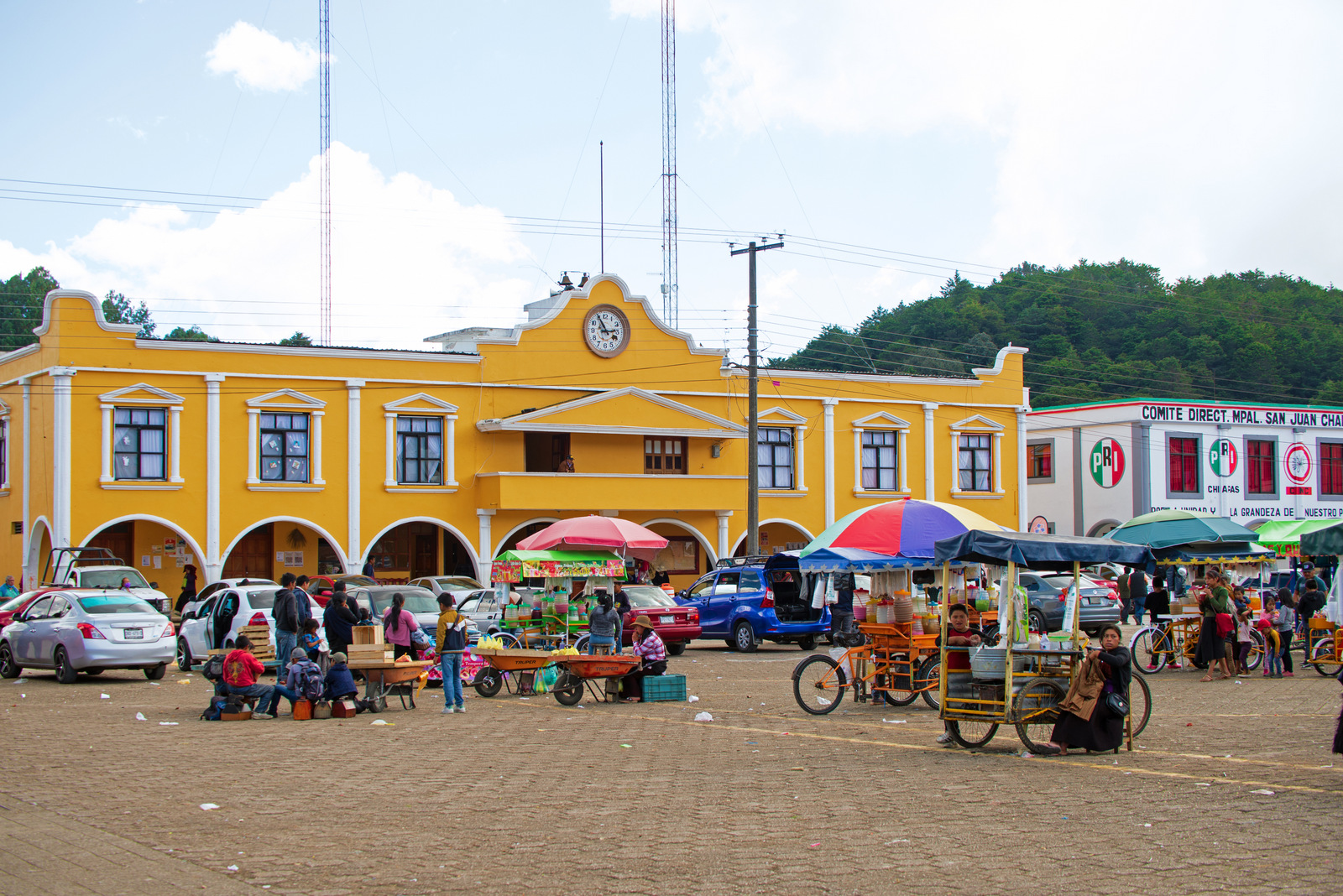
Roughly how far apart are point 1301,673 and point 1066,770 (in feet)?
41.8

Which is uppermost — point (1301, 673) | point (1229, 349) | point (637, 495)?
point (1229, 349)

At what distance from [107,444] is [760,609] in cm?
1808

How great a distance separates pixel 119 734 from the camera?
49.1 ft

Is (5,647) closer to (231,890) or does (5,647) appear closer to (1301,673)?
(231,890)

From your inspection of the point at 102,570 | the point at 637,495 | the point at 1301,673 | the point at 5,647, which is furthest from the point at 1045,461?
the point at 5,647

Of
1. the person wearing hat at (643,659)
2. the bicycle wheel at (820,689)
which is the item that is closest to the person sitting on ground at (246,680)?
the person wearing hat at (643,659)

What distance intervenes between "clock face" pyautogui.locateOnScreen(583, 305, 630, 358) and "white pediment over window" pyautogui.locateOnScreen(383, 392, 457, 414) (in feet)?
16.3

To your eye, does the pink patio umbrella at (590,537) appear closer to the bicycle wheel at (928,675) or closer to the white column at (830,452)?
the bicycle wheel at (928,675)

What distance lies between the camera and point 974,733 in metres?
14.0

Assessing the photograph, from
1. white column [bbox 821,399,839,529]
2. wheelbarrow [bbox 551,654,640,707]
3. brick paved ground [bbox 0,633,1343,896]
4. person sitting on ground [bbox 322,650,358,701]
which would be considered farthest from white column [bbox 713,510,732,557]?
person sitting on ground [bbox 322,650,358,701]

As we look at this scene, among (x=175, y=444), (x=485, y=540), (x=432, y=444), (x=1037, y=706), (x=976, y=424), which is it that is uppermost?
(x=976, y=424)

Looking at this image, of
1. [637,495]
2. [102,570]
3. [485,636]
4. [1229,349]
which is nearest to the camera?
[485,636]

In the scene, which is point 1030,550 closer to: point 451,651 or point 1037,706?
point 1037,706

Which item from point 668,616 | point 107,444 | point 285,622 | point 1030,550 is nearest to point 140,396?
point 107,444
